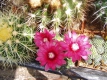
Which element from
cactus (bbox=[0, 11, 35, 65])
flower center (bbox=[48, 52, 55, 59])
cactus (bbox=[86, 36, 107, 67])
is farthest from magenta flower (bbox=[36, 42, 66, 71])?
cactus (bbox=[86, 36, 107, 67])

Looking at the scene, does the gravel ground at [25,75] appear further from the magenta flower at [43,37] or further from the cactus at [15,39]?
the magenta flower at [43,37]

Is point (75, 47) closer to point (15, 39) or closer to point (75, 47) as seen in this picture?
point (75, 47)

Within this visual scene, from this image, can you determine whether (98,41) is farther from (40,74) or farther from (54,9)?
(40,74)

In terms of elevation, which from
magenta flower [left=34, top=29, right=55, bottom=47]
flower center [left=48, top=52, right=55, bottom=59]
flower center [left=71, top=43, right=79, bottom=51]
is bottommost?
flower center [left=48, top=52, right=55, bottom=59]

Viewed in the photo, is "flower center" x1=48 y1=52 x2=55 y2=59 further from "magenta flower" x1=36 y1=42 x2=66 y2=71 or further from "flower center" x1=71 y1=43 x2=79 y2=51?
"flower center" x1=71 y1=43 x2=79 y2=51

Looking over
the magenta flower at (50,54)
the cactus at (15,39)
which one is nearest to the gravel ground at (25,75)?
the cactus at (15,39)

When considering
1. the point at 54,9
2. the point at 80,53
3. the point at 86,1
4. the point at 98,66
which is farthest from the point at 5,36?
the point at 98,66
